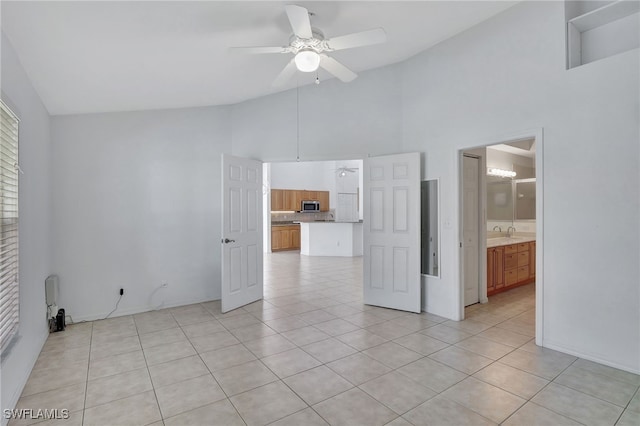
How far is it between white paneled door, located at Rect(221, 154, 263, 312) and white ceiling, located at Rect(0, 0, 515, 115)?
1.14 m

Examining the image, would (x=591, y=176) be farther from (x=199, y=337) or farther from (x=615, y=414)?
(x=199, y=337)

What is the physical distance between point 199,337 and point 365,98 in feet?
12.2

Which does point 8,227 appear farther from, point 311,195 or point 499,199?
point 311,195

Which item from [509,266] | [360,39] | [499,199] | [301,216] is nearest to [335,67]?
[360,39]

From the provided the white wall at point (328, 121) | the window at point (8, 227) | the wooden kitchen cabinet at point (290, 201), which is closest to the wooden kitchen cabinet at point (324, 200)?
the wooden kitchen cabinet at point (290, 201)

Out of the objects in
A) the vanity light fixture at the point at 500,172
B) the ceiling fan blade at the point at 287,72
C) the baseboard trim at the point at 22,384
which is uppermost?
the ceiling fan blade at the point at 287,72

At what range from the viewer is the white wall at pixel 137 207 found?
3.83 meters

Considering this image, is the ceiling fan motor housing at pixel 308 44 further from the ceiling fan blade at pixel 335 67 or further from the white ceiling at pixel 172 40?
the white ceiling at pixel 172 40

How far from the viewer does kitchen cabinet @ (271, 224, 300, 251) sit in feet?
34.0

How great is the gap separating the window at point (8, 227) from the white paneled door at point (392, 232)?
11.9 feet

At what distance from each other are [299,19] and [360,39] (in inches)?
19.8

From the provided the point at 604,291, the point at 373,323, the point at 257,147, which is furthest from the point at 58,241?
the point at 604,291

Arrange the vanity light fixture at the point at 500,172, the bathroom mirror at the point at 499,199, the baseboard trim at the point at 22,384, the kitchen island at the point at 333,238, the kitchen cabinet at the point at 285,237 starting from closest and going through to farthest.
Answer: the baseboard trim at the point at 22,384
the vanity light fixture at the point at 500,172
the bathroom mirror at the point at 499,199
the kitchen island at the point at 333,238
the kitchen cabinet at the point at 285,237

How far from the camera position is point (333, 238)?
912 centimetres
